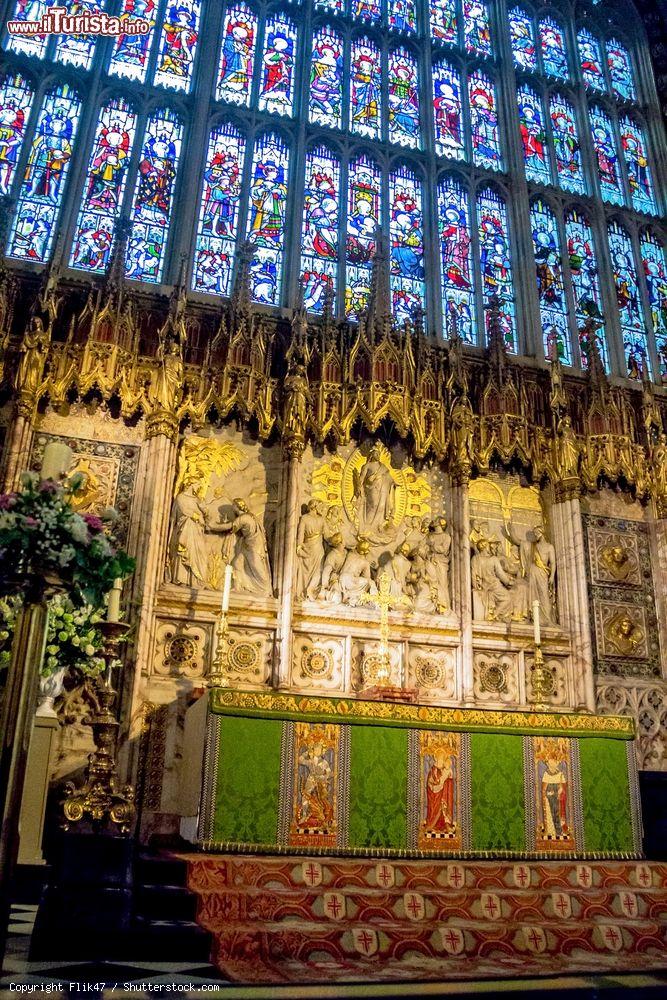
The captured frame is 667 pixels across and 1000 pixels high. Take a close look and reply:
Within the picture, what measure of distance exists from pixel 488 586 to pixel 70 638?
212 inches

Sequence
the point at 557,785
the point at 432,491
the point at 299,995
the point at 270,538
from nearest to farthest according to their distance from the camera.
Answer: the point at 299,995, the point at 557,785, the point at 270,538, the point at 432,491

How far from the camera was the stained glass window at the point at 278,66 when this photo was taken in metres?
13.8

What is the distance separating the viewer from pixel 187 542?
9.85m

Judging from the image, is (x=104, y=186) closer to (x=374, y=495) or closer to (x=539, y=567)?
(x=374, y=495)

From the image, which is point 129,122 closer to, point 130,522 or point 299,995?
point 130,522

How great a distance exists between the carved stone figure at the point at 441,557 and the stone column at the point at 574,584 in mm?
1638

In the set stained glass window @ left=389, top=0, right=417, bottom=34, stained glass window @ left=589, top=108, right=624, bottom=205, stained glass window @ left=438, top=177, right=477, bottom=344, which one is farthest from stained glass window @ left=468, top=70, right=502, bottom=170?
stained glass window @ left=589, top=108, right=624, bottom=205

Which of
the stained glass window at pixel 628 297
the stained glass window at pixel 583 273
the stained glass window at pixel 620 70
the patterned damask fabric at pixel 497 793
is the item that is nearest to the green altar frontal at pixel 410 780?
the patterned damask fabric at pixel 497 793

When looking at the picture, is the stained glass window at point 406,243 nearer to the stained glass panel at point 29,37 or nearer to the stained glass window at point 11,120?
the stained glass window at point 11,120

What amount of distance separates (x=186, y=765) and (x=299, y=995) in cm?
381

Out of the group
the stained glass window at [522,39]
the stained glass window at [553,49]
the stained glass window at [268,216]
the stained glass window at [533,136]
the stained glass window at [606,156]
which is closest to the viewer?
the stained glass window at [268,216]

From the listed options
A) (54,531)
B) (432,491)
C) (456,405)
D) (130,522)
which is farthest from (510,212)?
(54,531)

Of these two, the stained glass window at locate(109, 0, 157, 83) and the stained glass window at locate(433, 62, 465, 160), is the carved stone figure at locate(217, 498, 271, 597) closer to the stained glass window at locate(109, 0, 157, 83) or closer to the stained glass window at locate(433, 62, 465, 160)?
the stained glass window at locate(109, 0, 157, 83)

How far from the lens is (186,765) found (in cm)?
790
